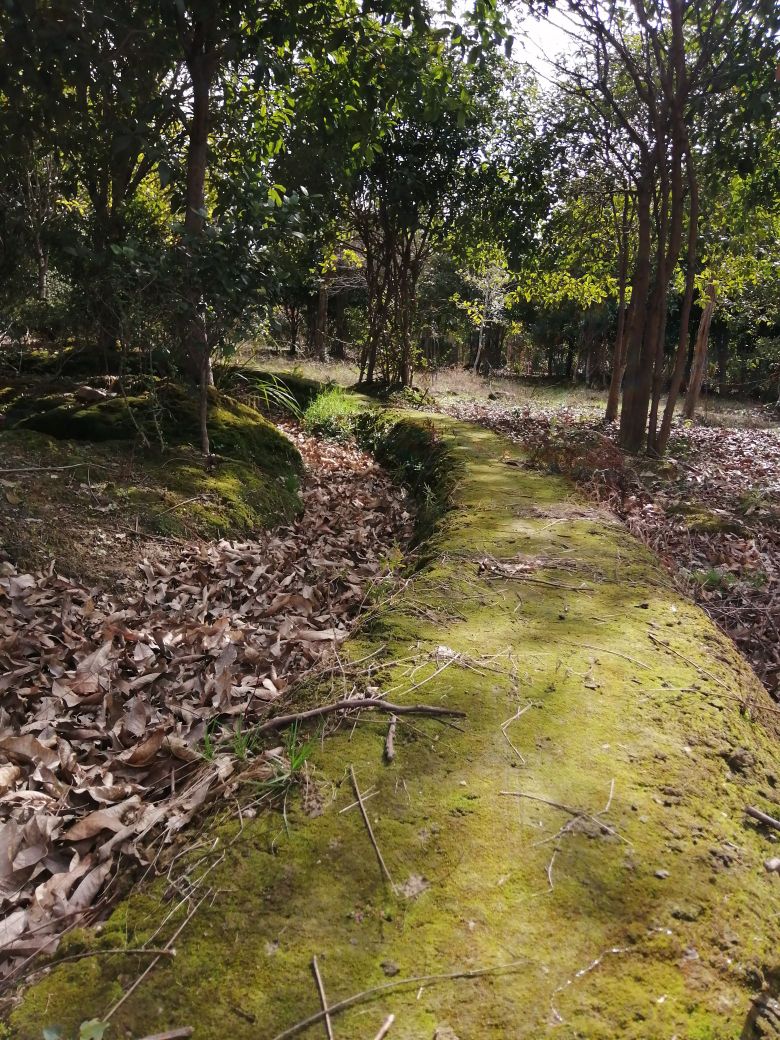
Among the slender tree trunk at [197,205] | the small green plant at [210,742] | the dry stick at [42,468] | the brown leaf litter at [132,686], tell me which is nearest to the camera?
the brown leaf litter at [132,686]

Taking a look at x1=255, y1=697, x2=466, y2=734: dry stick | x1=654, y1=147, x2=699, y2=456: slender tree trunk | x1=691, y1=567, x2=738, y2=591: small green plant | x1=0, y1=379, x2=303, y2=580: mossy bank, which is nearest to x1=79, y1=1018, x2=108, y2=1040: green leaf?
x1=255, y1=697, x2=466, y2=734: dry stick

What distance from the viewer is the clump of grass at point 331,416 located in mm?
8680

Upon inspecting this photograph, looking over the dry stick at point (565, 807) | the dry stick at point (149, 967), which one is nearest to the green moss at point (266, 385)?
the dry stick at point (565, 807)

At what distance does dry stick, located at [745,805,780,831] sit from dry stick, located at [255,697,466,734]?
2.58ft

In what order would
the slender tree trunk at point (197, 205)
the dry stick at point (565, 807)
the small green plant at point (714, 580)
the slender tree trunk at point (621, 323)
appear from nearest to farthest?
1. the dry stick at point (565, 807)
2. the small green plant at point (714, 580)
3. the slender tree trunk at point (197, 205)
4. the slender tree trunk at point (621, 323)

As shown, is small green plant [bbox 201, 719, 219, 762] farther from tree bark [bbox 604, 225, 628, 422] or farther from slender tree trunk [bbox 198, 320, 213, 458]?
tree bark [bbox 604, 225, 628, 422]

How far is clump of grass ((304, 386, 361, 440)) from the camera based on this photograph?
868cm

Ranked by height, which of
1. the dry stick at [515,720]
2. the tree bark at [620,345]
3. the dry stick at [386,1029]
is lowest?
the dry stick at [386,1029]

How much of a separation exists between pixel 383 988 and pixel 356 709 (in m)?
0.93

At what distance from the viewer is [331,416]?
29.7 feet

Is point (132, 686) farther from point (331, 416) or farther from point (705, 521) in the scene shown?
point (331, 416)

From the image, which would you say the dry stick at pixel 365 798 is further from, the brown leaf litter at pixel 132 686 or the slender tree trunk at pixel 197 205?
the slender tree trunk at pixel 197 205

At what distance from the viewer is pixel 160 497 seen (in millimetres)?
4512

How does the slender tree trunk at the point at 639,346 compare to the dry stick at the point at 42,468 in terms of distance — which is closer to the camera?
the dry stick at the point at 42,468
